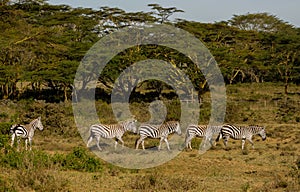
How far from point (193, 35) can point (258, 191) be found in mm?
25562

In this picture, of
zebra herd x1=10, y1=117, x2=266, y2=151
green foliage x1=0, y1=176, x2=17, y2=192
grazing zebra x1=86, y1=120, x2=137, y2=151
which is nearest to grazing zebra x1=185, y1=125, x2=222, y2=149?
zebra herd x1=10, y1=117, x2=266, y2=151

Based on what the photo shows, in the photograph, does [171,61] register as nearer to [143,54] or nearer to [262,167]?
[143,54]

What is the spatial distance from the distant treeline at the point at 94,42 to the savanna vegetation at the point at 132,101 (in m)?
0.08

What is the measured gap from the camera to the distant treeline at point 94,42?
100ft

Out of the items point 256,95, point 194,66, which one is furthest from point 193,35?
point 256,95

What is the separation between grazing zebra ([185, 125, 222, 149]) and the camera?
663 inches

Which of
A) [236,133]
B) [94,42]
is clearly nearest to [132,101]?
[94,42]

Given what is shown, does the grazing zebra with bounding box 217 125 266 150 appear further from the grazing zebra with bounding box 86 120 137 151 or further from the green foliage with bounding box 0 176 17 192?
the green foliage with bounding box 0 176 17 192

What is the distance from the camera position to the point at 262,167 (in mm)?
13492

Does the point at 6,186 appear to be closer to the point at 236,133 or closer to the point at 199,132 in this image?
the point at 199,132

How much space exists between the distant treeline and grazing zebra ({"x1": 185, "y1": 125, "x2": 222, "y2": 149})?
1201cm

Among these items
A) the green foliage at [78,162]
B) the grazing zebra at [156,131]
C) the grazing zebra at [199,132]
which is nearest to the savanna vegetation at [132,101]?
the green foliage at [78,162]

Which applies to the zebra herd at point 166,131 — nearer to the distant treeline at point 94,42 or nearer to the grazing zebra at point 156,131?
the grazing zebra at point 156,131

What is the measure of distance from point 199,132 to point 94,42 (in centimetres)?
1896
